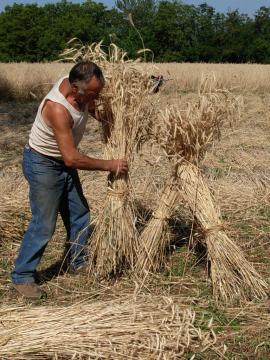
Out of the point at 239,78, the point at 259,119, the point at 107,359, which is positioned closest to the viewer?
the point at 107,359

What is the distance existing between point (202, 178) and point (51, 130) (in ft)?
3.25

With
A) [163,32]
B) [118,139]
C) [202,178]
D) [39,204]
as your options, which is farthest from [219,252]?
[163,32]

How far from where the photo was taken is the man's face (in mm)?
3461

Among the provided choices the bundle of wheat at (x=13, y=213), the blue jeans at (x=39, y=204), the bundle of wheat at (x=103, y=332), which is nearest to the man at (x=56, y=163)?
the blue jeans at (x=39, y=204)

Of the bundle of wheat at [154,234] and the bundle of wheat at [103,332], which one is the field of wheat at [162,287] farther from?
the bundle of wheat at [154,234]

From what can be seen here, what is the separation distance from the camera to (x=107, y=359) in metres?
2.85

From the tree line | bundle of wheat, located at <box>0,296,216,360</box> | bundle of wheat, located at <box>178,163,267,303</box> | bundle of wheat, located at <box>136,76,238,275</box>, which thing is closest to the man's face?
bundle of wheat, located at <box>136,76,238,275</box>

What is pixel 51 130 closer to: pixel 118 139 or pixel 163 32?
pixel 118 139

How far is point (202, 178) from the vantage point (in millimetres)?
3748

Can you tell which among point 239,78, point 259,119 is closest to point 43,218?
point 259,119

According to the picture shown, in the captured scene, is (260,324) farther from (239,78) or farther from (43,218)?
(239,78)

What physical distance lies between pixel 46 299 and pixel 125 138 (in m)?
1.14

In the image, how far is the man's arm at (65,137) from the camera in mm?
3488

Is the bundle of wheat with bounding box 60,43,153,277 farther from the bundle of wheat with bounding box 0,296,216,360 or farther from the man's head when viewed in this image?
the bundle of wheat with bounding box 0,296,216,360
